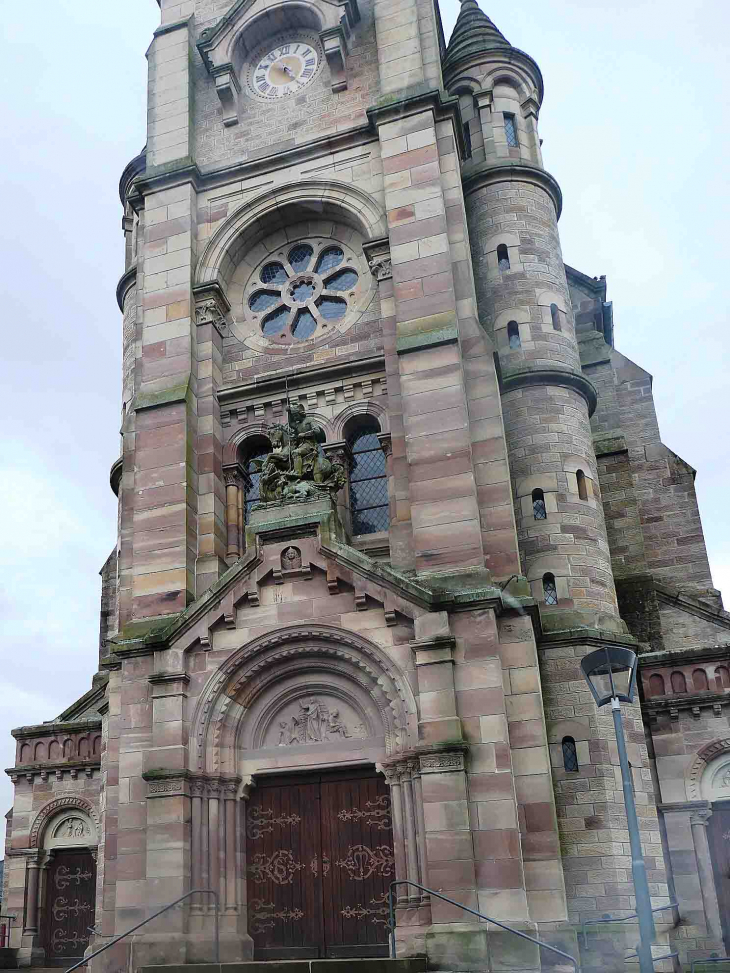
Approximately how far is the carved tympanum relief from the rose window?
773 cm

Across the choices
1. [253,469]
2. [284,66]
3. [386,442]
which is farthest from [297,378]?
[284,66]

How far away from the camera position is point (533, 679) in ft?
51.2

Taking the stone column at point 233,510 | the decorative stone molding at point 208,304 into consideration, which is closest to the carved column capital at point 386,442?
the stone column at point 233,510

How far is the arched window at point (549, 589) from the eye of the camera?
60.2 ft

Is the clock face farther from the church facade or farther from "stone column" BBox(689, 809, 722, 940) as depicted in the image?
"stone column" BBox(689, 809, 722, 940)

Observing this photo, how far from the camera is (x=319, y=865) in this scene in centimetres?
1597

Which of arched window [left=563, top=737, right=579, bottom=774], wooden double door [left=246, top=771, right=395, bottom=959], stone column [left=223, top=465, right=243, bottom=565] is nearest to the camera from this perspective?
wooden double door [left=246, top=771, right=395, bottom=959]

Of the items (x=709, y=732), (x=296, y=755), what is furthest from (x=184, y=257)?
(x=709, y=732)

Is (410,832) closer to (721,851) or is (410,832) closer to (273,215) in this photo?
(721,851)

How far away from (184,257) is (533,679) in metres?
11.3

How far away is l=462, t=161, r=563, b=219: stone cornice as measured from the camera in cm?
2189

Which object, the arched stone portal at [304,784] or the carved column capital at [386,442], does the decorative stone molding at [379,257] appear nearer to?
the carved column capital at [386,442]

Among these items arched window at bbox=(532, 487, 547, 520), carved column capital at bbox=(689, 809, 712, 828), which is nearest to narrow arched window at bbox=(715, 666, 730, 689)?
carved column capital at bbox=(689, 809, 712, 828)

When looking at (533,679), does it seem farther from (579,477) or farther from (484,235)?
(484,235)
